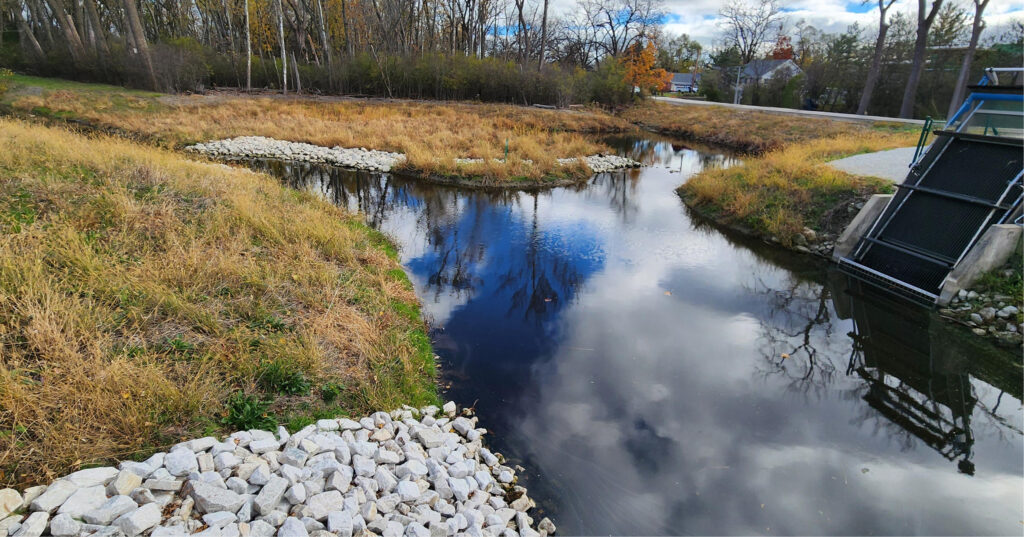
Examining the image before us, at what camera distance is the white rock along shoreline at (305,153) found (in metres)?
15.9

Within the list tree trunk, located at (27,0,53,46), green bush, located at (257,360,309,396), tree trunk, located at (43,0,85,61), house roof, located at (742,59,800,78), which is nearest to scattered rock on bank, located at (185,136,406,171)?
green bush, located at (257,360,309,396)

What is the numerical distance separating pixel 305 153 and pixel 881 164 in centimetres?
1641

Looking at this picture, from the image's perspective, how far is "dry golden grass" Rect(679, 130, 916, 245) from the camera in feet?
34.4

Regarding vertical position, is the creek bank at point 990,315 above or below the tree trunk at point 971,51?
below

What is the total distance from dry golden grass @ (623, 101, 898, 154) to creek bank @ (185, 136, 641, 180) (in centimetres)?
862

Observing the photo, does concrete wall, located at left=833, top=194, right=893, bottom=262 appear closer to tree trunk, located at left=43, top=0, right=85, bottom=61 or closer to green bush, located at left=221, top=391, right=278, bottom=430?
green bush, located at left=221, top=391, right=278, bottom=430

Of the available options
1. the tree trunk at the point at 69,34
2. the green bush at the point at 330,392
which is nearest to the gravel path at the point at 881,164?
the green bush at the point at 330,392

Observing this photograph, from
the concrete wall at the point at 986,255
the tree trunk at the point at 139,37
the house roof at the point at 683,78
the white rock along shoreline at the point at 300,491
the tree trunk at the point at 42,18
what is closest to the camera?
the white rock along shoreline at the point at 300,491

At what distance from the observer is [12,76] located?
23141 millimetres

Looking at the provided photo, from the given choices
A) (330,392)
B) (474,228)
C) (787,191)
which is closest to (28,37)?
(474,228)

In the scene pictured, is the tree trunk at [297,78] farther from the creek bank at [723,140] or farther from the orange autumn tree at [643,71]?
the orange autumn tree at [643,71]

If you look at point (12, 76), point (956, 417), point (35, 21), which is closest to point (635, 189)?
point (956, 417)

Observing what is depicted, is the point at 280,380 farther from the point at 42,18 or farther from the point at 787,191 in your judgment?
the point at 42,18

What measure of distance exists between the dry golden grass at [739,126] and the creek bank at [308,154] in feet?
28.3
